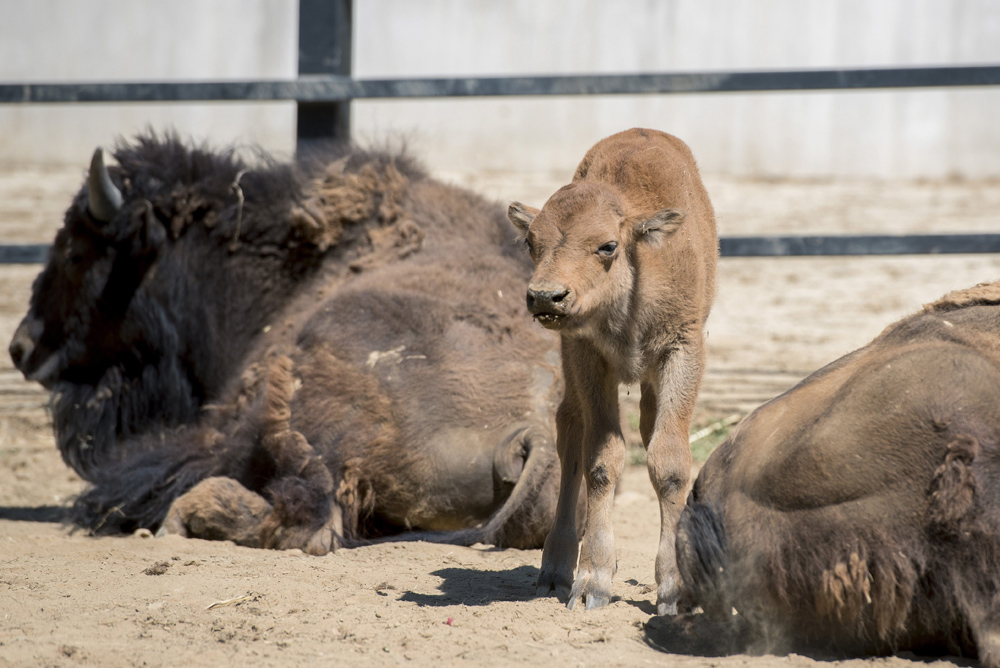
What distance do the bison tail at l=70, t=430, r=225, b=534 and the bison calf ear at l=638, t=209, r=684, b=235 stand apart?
222cm

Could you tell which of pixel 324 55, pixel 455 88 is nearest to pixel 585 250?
pixel 455 88

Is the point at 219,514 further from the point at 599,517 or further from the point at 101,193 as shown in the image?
the point at 101,193

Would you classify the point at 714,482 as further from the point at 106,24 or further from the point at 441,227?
the point at 106,24

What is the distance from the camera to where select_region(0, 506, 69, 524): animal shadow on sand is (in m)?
4.56

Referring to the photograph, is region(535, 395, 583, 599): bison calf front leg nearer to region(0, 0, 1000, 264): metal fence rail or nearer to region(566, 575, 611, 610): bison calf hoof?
region(566, 575, 611, 610): bison calf hoof

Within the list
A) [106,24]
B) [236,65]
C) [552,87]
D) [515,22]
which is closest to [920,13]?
[515,22]

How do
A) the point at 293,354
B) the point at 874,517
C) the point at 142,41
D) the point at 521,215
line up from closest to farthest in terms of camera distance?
the point at 874,517, the point at 521,215, the point at 293,354, the point at 142,41

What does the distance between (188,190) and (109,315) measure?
2.49 ft

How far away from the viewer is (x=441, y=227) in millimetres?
4871

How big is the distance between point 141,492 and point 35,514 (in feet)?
2.71

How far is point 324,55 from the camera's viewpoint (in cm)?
610

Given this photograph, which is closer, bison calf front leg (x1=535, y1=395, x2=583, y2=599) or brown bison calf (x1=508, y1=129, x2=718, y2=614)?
brown bison calf (x1=508, y1=129, x2=718, y2=614)

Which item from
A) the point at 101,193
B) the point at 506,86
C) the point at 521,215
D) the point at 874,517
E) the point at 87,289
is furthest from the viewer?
the point at 506,86

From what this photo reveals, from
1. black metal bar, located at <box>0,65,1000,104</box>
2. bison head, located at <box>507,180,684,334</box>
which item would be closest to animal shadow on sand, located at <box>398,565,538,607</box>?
bison head, located at <box>507,180,684,334</box>
